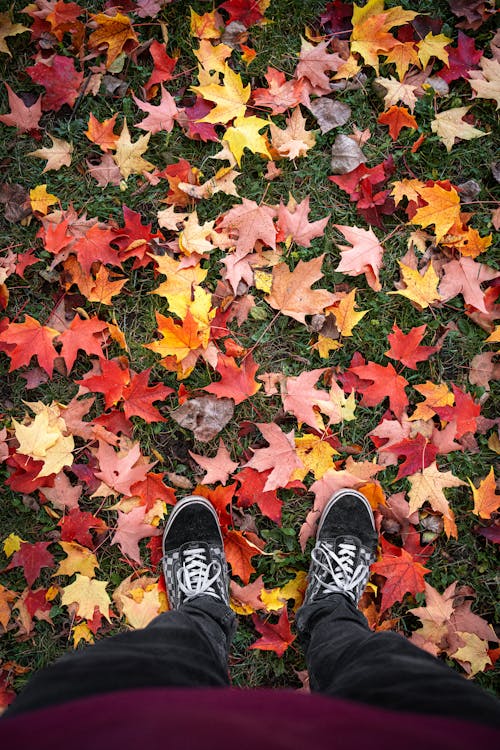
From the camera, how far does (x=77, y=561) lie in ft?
7.16

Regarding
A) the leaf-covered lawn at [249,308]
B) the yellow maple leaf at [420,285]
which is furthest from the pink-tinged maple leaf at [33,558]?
the yellow maple leaf at [420,285]

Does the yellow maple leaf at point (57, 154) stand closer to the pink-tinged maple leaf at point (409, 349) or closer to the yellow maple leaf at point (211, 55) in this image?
the yellow maple leaf at point (211, 55)

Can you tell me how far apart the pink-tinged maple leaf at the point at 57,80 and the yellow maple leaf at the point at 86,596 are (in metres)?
2.05

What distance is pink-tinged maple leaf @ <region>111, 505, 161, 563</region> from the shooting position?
218 centimetres

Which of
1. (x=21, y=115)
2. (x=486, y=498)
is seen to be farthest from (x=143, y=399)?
(x=486, y=498)

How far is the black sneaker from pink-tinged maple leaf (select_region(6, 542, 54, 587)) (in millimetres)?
499

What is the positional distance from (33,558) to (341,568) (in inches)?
50.4

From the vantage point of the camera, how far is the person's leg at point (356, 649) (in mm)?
1076

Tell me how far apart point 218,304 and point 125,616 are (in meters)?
1.36

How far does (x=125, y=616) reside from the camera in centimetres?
217

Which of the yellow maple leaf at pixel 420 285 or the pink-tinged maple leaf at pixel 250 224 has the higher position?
the pink-tinged maple leaf at pixel 250 224

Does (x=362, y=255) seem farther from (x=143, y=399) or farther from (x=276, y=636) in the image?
(x=276, y=636)

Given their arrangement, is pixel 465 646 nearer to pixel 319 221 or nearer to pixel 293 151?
pixel 319 221

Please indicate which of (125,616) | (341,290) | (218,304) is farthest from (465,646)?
(218,304)
